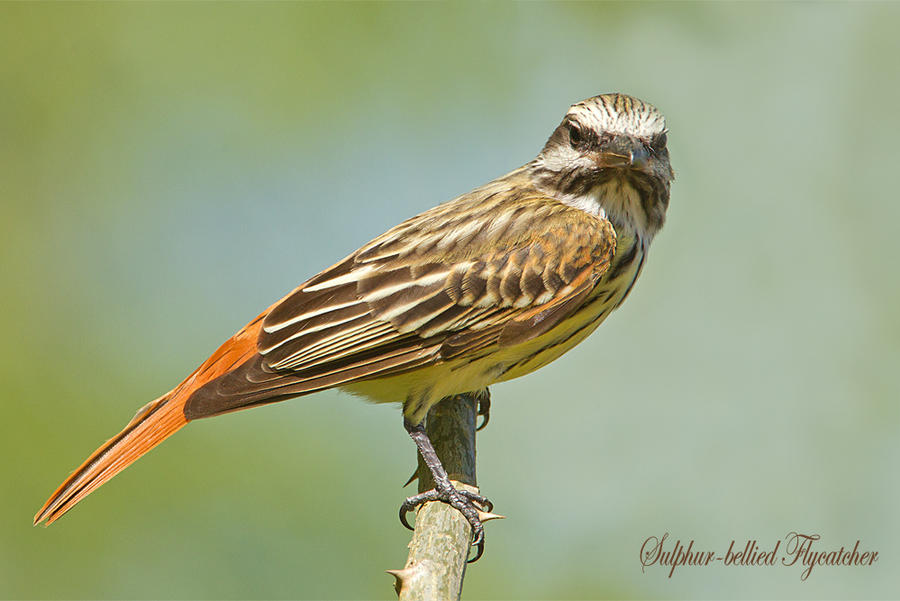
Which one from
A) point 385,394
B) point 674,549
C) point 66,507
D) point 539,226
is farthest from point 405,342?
point 674,549

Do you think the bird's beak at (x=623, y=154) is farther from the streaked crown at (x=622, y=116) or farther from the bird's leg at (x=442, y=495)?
the bird's leg at (x=442, y=495)

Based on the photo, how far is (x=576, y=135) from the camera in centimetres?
576

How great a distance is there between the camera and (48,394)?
7.59m

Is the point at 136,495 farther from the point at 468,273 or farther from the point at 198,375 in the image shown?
the point at 468,273

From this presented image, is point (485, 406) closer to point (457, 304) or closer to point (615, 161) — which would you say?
point (457, 304)

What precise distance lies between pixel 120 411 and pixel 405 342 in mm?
3108

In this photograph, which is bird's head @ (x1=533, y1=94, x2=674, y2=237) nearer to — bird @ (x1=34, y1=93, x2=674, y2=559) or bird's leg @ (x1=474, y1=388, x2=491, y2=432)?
bird @ (x1=34, y1=93, x2=674, y2=559)

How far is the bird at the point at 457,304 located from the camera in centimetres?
524

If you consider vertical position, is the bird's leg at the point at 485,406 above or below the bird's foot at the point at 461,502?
above

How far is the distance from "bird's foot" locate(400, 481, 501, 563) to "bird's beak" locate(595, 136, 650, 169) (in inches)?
73.6

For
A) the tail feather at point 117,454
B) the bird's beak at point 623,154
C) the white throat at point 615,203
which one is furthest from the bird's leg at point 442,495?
the bird's beak at point 623,154

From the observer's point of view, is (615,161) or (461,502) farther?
(615,161)

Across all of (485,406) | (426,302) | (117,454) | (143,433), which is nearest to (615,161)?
(426,302)

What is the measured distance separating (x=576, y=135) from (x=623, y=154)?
39cm
